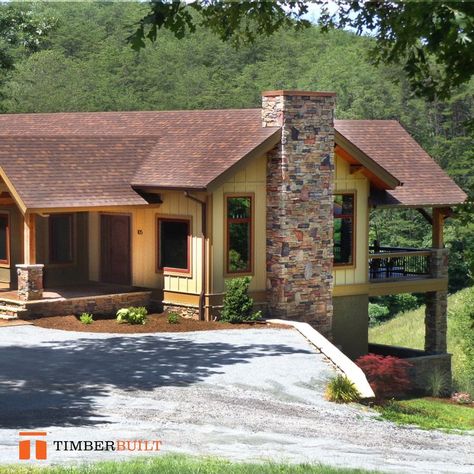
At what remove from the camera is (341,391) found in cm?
1834

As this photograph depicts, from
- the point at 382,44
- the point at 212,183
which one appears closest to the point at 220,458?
the point at 382,44

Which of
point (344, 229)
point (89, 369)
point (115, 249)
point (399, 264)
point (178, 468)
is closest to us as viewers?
point (178, 468)

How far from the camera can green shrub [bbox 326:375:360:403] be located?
18.3 meters

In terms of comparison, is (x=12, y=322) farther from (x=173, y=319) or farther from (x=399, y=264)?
(x=399, y=264)

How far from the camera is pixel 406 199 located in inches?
1130

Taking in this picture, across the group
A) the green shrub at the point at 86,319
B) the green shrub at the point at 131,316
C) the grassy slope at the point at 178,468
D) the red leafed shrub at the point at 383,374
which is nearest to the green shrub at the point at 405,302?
the red leafed shrub at the point at 383,374

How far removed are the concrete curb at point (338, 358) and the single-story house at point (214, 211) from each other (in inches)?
60.9

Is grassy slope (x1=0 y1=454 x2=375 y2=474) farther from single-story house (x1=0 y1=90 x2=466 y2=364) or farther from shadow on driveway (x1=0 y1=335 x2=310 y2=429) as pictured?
single-story house (x1=0 y1=90 x2=466 y2=364)

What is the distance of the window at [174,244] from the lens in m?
25.7

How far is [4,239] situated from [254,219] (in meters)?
6.51

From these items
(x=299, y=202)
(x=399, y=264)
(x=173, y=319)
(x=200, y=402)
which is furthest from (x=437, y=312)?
(x=200, y=402)

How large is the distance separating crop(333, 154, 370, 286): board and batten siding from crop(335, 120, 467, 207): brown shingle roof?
63 cm

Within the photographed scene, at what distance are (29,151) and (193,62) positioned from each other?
234 ft

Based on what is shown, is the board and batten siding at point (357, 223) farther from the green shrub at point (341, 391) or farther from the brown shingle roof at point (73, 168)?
the green shrub at point (341, 391)
